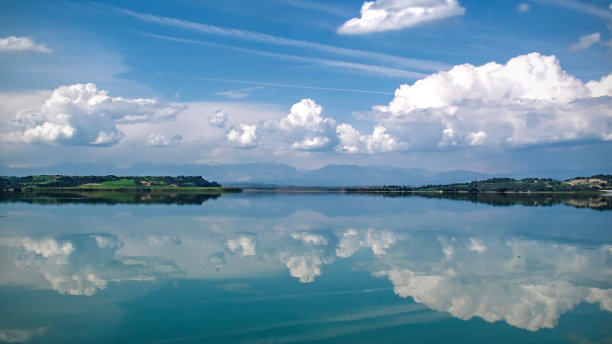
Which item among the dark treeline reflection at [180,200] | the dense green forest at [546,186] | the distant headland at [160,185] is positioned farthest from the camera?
the dense green forest at [546,186]

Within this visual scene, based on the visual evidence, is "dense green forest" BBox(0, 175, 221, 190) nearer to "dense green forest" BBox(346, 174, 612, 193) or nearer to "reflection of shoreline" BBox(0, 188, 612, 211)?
"reflection of shoreline" BBox(0, 188, 612, 211)

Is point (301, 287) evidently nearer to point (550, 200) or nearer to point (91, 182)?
point (550, 200)

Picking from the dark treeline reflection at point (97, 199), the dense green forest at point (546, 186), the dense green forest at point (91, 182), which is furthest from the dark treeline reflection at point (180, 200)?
the dense green forest at point (546, 186)

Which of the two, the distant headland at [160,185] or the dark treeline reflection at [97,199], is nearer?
the dark treeline reflection at [97,199]

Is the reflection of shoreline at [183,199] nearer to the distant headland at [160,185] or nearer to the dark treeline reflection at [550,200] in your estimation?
the dark treeline reflection at [550,200]

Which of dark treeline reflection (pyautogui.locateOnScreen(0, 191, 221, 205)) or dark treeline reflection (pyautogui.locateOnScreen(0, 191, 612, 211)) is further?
dark treeline reflection (pyautogui.locateOnScreen(0, 191, 221, 205))

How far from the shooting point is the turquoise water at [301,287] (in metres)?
13.5

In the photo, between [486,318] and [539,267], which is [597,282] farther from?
[486,318]

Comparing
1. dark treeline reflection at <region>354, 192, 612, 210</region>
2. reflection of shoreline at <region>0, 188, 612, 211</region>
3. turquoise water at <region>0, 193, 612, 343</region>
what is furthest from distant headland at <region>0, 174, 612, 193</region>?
turquoise water at <region>0, 193, 612, 343</region>

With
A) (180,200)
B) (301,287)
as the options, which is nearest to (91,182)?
(180,200)

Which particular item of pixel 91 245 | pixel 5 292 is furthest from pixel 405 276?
A: pixel 91 245

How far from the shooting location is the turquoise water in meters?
13.5

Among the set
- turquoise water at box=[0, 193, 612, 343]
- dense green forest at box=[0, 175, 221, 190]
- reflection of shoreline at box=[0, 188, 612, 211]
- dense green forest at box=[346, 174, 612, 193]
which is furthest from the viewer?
dense green forest at box=[0, 175, 221, 190]

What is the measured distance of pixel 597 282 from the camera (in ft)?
64.8
